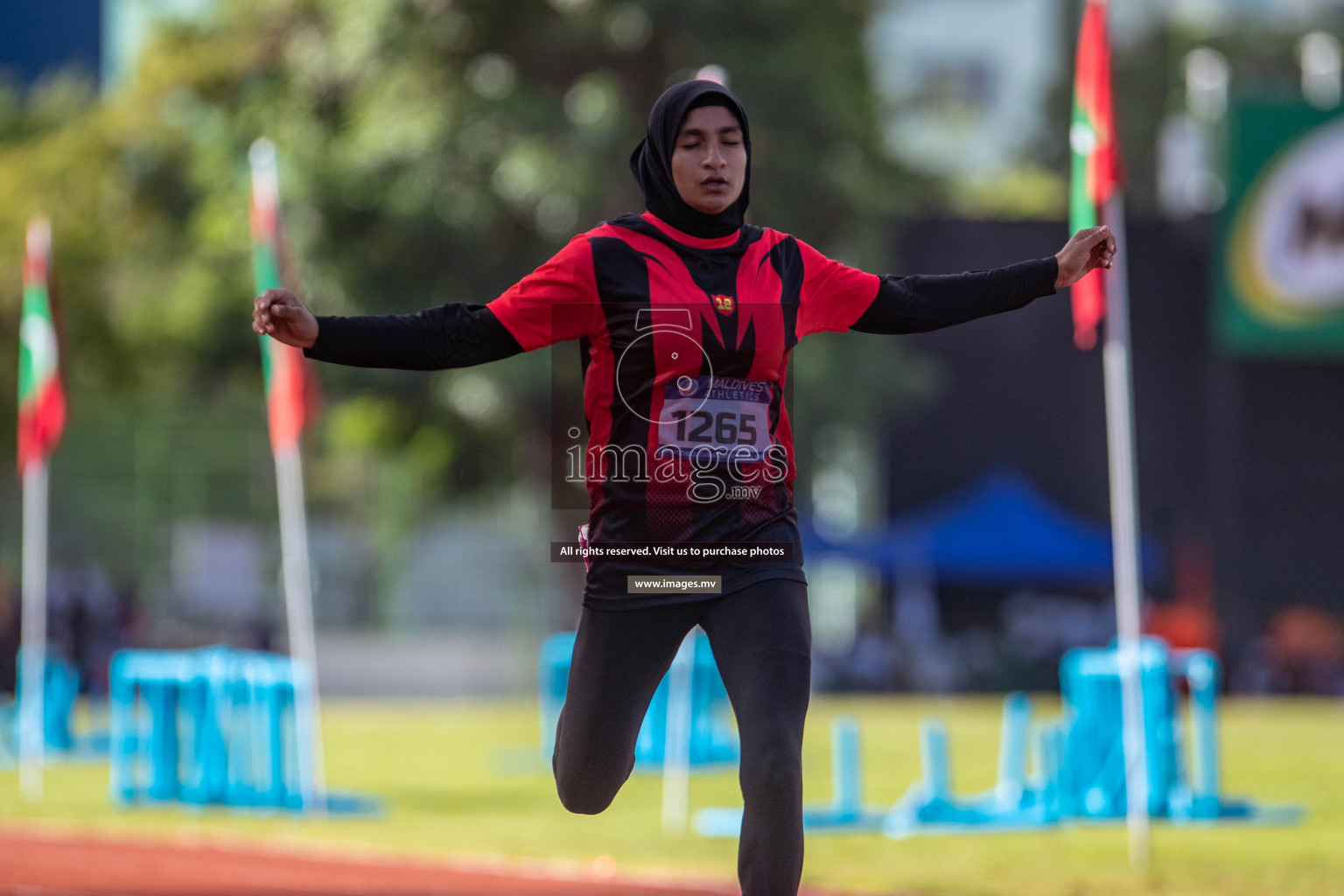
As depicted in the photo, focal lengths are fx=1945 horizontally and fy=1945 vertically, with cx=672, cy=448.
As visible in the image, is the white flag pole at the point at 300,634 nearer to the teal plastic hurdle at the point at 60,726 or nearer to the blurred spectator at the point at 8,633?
the teal plastic hurdle at the point at 60,726

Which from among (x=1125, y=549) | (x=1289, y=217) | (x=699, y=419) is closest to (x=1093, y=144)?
(x=1125, y=549)

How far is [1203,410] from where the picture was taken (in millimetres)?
31641

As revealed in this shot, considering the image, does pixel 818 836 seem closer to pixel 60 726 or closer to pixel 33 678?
pixel 33 678

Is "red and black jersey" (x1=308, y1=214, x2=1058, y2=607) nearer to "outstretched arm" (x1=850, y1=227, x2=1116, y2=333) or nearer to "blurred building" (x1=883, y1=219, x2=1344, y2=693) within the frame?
"outstretched arm" (x1=850, y1=227, x2=1116, y2=333)

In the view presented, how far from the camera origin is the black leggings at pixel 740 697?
4914 millimetres

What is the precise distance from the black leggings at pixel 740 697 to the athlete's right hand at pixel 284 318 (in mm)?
1085

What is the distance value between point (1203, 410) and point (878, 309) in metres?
27.5

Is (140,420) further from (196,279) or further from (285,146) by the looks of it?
(285,146)

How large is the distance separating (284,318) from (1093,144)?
21.0 ft

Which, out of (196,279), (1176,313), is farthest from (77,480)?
(1176,313)

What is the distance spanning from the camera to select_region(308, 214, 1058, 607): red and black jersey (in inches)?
201

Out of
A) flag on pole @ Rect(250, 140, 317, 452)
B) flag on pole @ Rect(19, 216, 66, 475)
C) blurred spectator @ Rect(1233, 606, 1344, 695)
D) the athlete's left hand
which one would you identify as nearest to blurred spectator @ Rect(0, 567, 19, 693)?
flag on pole @ Rect(19, 216, 66, 475)

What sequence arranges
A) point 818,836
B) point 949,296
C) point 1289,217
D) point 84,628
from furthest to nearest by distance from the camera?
point 84,628 < point 1289,217 < point 818,836 < point 949,296

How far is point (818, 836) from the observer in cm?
1145
